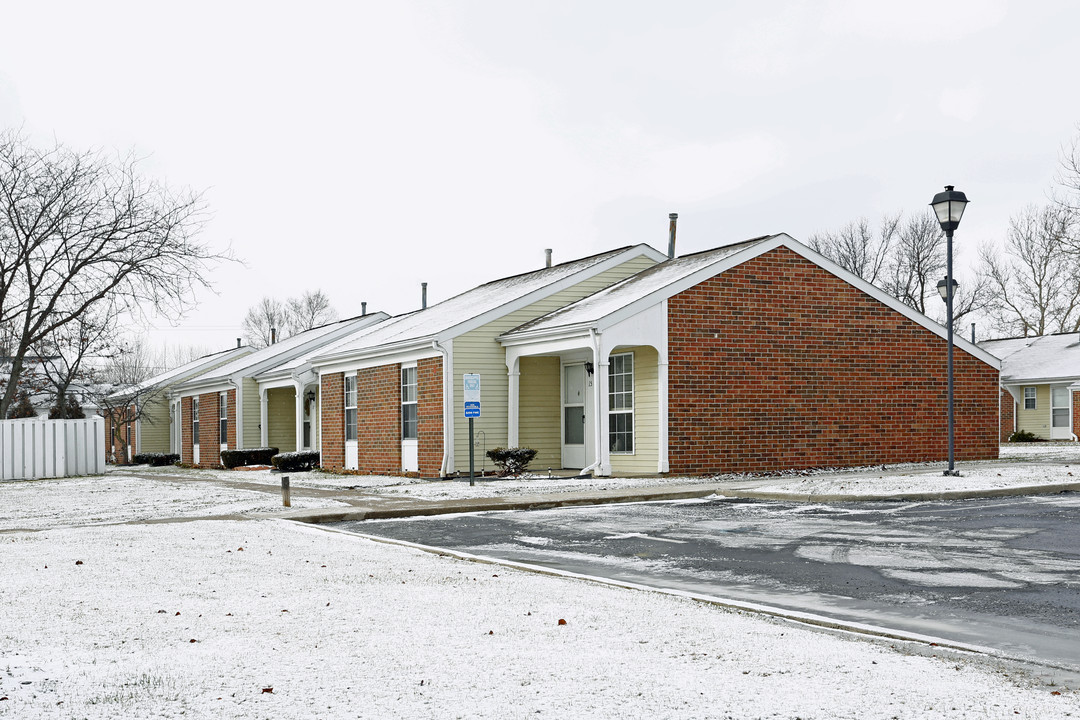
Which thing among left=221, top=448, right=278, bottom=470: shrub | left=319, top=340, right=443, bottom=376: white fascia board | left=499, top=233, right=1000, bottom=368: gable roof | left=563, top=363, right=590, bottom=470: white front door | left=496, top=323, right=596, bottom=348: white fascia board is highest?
left=499, top=233, right=1000, bottom=368: gable roof

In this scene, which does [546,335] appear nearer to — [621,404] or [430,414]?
[621,404]

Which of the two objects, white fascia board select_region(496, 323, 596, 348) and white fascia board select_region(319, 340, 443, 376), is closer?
white fascia board select_region(496, 323, 596, 348)

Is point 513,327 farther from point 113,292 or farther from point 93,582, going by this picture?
point 93,582

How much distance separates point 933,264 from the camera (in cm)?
5884

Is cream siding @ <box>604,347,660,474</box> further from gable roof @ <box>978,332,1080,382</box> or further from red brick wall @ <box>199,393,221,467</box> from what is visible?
gable roof @ <box>978,332,1080,382</box>

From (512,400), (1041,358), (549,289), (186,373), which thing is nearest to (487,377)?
(512,400)

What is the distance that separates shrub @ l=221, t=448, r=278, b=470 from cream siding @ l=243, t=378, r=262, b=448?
2418 mm

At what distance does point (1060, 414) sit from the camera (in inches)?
1734

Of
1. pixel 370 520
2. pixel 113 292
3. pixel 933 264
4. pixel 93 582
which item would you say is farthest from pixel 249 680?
pixel 933 264

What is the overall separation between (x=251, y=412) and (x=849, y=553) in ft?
102

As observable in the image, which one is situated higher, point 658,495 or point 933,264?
point 933,264

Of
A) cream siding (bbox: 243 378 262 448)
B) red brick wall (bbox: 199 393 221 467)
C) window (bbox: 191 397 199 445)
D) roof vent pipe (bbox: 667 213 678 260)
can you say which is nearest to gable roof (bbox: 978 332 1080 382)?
roof vent pipe (bbox: 667 213 678 260)

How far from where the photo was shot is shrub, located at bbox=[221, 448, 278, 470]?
3525 centimetres

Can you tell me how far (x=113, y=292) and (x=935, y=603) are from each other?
27.9 metres
